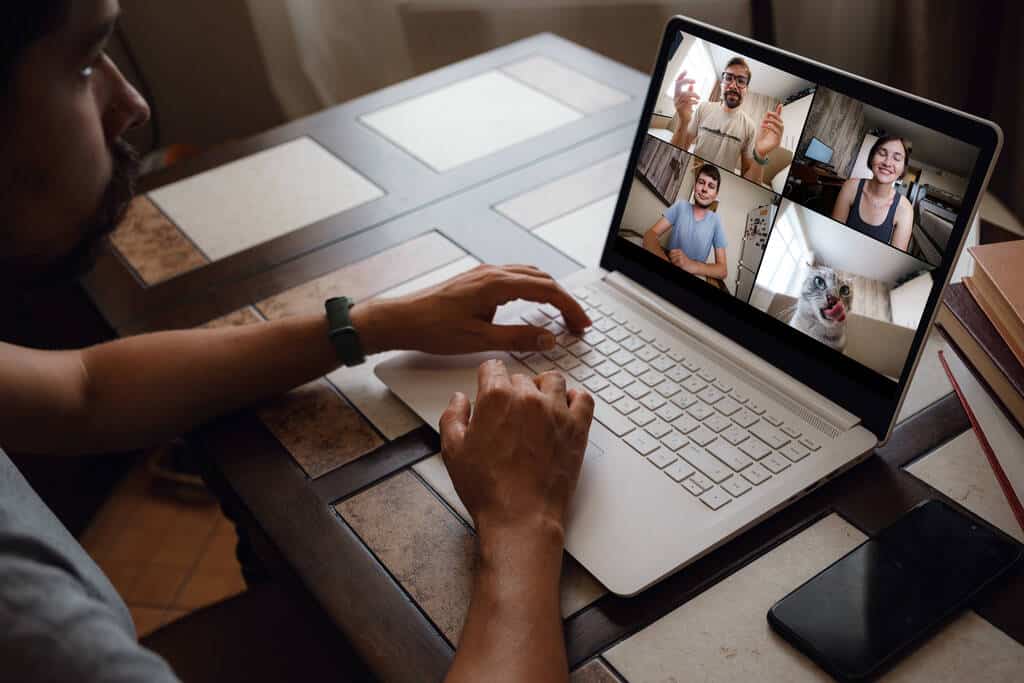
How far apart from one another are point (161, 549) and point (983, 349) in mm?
1555

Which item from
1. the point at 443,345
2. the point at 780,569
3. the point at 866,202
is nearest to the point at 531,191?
the point at 443,345

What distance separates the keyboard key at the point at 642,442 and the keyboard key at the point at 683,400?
0.17 ft

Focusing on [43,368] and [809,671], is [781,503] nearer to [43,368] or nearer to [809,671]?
[809,671]

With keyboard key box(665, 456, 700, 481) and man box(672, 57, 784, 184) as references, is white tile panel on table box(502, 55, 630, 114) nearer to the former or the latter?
man box(672, 57, 784, 184)

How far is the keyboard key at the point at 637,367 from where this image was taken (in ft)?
2.87

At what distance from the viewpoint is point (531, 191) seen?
1.21m

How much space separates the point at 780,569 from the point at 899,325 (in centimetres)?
22

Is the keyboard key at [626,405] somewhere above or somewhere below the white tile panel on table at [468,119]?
below

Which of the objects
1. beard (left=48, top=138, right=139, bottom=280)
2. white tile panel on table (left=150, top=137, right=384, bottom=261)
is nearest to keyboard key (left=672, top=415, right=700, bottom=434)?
white tile panel on table (left=150, top=137, right=384, bottom=261)

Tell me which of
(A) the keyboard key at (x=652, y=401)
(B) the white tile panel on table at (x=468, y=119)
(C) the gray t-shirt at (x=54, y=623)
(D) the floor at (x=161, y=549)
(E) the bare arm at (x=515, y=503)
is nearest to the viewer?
(C) the gray t-shirt at (x=54, y=623)

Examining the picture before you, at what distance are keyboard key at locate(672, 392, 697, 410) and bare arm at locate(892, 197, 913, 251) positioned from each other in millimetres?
226

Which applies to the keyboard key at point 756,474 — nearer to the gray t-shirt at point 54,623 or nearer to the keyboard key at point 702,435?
the keyboard key at point 702,435

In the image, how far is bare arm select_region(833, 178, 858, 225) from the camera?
74 cm

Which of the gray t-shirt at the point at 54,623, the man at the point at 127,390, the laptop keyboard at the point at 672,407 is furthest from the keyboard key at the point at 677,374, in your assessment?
the gray t-shirt at the point at 54,623
